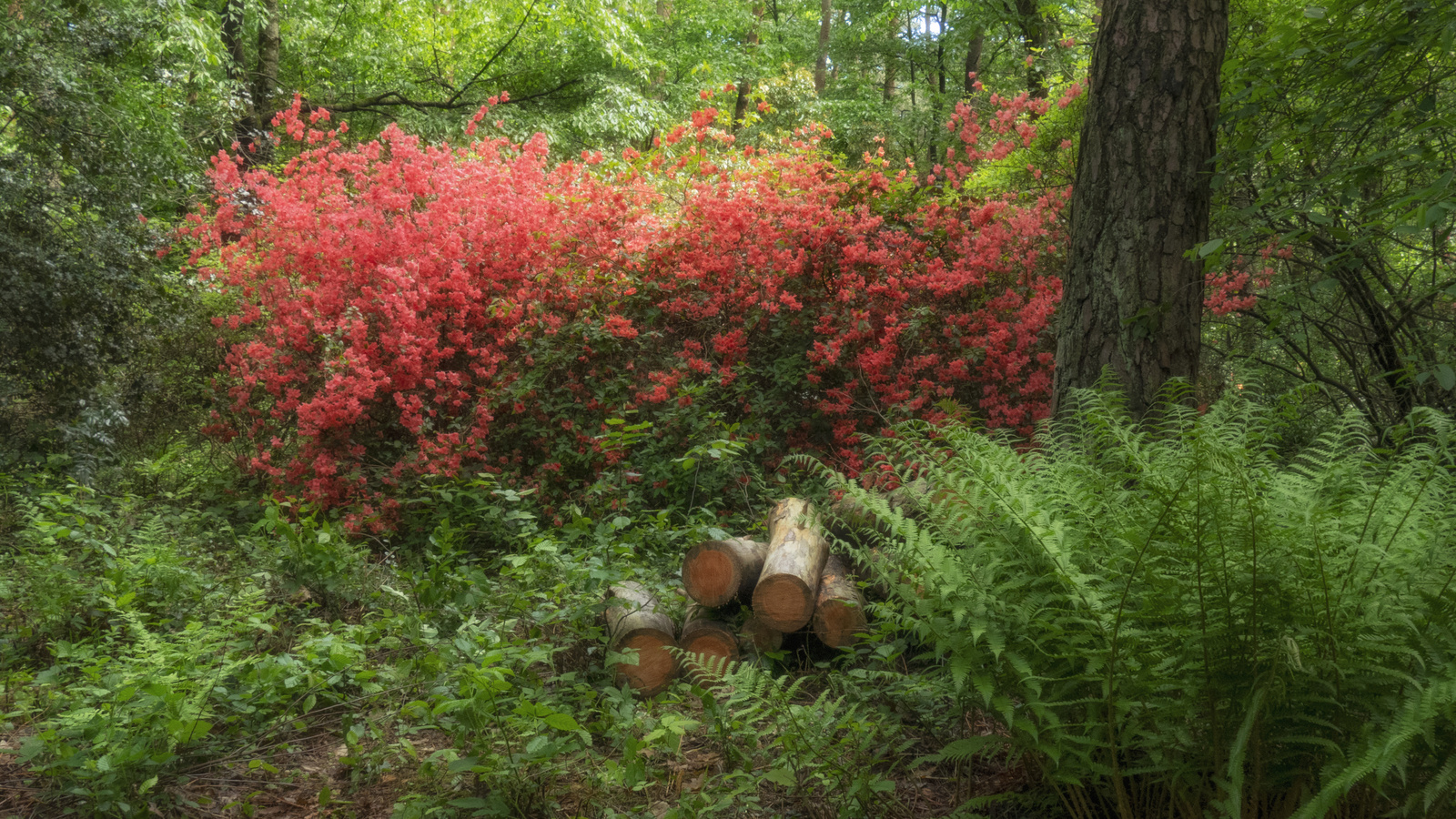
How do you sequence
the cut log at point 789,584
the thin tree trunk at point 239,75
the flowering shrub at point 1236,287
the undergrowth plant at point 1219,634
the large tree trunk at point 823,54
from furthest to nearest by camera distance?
the large tree trunk at point 823,54 < the thin tree trunk at point 239,75 < the flowering shrub at point 1236,287 < the cut log at point 789,584 < the undergrowth plant at point 1219,634

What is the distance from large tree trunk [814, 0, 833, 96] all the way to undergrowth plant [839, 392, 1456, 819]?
66.7 ft

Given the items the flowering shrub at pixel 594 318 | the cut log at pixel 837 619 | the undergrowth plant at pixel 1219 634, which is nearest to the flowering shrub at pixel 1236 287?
the flowering shrub at pixel 594 318

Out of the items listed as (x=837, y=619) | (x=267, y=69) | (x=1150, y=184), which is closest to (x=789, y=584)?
(x=837, y=619)

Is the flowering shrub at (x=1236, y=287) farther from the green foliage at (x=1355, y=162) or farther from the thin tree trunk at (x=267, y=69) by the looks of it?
the thin tree trunk at (x=267, y=69)

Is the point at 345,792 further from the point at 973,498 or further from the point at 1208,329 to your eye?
the point at 1208,329

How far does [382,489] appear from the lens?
18.8 feet

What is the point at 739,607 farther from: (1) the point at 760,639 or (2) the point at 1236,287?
(2) the point at 1236,287

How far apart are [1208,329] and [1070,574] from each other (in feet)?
19.9

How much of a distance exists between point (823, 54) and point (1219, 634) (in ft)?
69.2

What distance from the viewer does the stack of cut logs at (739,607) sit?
3.42 metres

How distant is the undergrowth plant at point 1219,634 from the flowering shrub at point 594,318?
11.3ft

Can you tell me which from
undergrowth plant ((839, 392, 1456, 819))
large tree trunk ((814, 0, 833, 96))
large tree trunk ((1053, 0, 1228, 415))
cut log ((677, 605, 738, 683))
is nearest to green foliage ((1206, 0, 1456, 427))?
large tree trunk ((1053, 0, 1228, 415))

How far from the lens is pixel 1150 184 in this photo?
3721 mm

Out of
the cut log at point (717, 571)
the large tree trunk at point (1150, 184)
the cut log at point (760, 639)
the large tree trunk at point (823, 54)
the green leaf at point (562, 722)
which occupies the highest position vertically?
the large tree trunk at point (823, 54)
